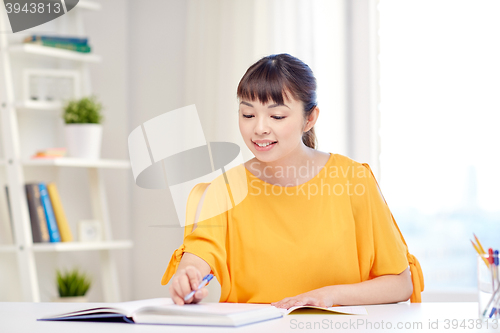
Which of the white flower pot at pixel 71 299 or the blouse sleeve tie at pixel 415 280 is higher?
the blouse sleeve tie at pixel 415 280

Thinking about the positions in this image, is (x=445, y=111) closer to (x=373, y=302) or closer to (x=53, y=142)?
(x=373, y=302)

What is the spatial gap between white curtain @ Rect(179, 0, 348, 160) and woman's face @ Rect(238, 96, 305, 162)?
44.0 inches

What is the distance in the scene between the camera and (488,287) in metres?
0.92

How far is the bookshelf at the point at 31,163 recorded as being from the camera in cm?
225

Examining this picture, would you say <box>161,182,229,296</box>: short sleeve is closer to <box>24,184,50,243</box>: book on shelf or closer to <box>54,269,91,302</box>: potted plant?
<box>24,184,50,243</box>: book on shelf

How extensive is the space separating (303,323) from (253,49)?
1922 millimetres

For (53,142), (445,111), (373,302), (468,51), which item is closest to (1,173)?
(53,142)

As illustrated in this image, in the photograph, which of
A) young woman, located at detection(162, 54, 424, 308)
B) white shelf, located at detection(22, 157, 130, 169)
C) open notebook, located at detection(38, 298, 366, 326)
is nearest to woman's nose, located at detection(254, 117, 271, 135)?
young woman, located at detection(162, 54, 424, 308)

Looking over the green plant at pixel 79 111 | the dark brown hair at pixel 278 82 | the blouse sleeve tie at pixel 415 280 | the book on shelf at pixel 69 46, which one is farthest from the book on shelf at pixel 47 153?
the blouse sleeve tie at pixel 415 280

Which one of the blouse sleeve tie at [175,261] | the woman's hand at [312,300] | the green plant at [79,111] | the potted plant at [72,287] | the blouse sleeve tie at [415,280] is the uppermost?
the green plant at [79,111]

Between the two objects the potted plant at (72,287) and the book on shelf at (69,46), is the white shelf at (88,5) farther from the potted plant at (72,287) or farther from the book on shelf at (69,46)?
the potted plant at (72,287)

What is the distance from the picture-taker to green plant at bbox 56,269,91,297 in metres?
2.43

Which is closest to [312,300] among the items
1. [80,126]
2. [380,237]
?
[380,237]

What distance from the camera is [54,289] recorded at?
8.38ft
